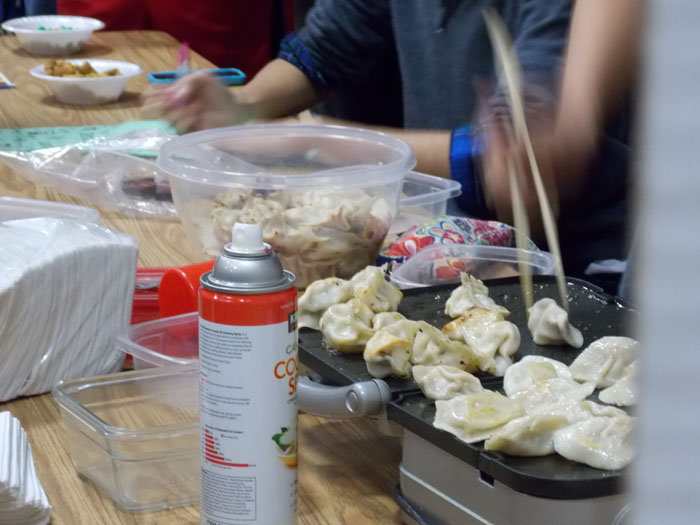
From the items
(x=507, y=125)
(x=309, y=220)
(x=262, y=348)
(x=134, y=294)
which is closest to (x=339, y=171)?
(x=309, y=220)

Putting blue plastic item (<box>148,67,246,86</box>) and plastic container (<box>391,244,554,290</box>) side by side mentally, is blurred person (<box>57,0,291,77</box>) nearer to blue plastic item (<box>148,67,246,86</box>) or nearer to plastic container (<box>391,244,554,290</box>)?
blue plastic item (<box>148,67,246,86</box>)

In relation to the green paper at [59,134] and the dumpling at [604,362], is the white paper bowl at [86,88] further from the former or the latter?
the dumpling at [604,362]

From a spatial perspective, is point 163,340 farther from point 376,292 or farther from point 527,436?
point 527,436

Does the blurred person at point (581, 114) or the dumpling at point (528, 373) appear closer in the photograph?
the dumpling at point (528, 373)

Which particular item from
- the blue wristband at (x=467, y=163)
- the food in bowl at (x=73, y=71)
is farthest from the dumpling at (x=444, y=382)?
the food in bowl at (x=73, y=71)

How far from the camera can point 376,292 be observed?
1087 mm

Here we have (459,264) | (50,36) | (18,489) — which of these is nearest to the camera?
(18,489)

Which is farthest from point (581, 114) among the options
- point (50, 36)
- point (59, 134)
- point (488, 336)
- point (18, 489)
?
point (50, 36)

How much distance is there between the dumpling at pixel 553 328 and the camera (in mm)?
1026

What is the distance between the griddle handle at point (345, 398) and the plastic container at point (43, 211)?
2.11 feet

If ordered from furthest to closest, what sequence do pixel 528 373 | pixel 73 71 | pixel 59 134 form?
pixel 73 71
pixel 59 134
pixel 528 373

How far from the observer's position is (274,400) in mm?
692

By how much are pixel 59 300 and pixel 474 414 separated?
572 mm

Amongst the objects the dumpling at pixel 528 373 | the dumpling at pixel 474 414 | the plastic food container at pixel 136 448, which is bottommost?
the plastic food container at pixel 136 448
